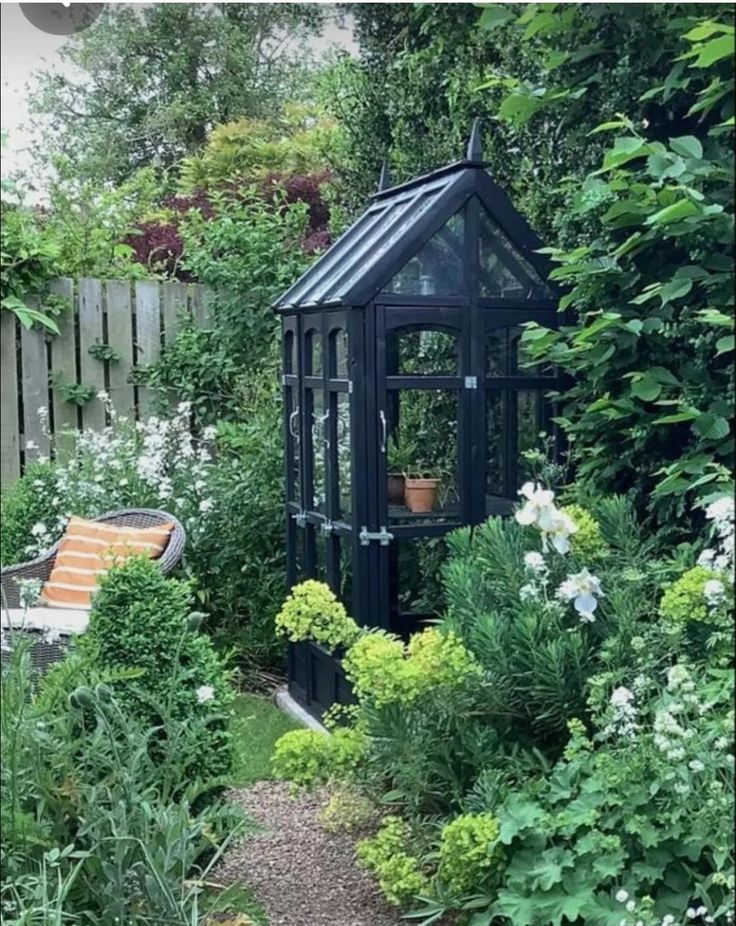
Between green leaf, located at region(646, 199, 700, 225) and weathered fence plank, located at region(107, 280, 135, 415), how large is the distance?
3.48 m

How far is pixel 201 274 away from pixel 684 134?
3.23 meters

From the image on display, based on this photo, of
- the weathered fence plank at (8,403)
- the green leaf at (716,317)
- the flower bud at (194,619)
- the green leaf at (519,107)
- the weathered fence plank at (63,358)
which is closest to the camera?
the green leaf at (716,317)

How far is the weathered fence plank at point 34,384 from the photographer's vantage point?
4805 millimetres

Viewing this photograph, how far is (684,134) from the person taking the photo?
191cm

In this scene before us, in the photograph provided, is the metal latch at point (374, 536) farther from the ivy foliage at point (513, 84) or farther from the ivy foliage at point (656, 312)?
the ivy foliage at point (513, 84)

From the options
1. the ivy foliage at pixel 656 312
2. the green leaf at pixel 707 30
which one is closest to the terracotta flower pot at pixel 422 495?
the ivy foliage at pixel 656 312

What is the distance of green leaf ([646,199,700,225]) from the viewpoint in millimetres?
1721

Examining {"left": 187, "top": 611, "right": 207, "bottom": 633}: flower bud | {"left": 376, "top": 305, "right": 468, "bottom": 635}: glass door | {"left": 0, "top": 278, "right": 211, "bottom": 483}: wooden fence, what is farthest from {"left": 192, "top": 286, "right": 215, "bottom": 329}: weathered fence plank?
{"left": 187, "top": 611, "right": 207, "bottom": 633}: flower bud

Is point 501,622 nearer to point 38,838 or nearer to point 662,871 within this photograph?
point 662,871

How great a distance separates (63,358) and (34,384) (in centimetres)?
19

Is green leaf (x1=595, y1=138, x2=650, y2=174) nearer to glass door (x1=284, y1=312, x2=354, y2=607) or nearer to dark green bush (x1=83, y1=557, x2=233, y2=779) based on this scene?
glass door (x1=284, y1=312, x2=354, y2=607)

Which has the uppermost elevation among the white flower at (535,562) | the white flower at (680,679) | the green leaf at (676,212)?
the green leaf at (676,212)

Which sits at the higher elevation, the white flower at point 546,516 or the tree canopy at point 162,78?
the tree canopy at point 162,78

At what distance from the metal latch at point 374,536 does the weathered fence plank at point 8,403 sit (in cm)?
250
